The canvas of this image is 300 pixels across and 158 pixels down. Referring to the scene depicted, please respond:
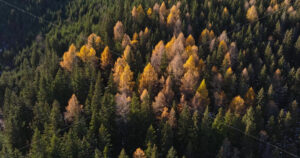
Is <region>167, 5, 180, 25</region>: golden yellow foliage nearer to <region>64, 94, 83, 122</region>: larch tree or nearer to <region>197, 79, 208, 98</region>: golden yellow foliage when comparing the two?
<region>197, 79, 208, 98</region>: golden yellow foliage

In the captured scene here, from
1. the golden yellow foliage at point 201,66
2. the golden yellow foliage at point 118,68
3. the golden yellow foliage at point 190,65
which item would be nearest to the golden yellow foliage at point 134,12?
the golden yellow foliage at point 118,68

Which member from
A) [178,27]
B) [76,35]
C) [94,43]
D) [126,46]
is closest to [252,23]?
[178,27]

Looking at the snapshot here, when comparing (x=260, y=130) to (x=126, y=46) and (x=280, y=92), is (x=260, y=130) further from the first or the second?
(x=126, y=46)

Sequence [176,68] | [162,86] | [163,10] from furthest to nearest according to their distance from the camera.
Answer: [163,10] < [176,68] < [162,86]

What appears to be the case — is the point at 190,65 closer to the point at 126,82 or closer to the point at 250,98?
the point at 250,98

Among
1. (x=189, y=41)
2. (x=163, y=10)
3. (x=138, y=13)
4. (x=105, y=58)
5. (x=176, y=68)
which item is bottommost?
(x=176, y=68)

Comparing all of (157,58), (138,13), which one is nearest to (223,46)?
(157,58)

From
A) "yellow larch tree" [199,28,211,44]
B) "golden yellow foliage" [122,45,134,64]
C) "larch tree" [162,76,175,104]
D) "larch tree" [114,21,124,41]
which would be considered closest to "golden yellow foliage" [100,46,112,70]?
"golden yellow foliage" [122,45,134,64]
